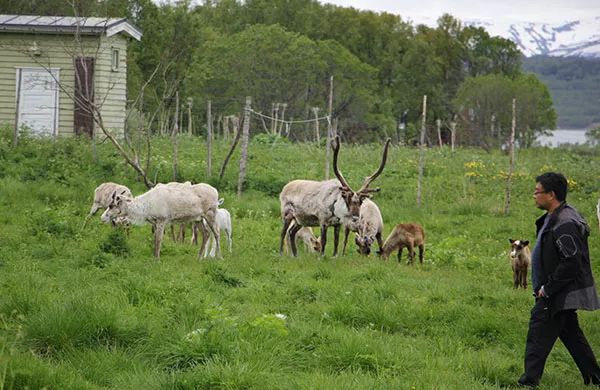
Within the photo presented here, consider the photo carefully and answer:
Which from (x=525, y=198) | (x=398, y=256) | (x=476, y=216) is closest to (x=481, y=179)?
(x=525, y=198)

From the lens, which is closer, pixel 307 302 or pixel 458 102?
pixel 307 302

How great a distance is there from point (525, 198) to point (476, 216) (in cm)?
301

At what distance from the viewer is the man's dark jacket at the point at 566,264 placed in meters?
8.12

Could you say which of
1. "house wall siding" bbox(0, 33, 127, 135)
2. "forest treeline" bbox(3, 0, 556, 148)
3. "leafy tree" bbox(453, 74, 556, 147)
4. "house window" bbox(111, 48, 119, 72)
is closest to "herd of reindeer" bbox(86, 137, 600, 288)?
"house wall siding" bbox(0, 33, 127, 135)

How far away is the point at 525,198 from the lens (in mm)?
23734

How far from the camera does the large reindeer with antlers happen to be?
15.1 meters

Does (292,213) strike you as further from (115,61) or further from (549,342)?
(115,61)

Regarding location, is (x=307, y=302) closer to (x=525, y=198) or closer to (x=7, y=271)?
(x=7, y=271)

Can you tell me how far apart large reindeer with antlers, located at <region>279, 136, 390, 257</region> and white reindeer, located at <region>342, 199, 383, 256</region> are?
0.28m

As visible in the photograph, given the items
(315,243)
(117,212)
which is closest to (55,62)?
(315,243)

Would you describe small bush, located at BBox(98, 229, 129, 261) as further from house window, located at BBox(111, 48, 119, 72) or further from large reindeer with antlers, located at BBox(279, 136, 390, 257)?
house window, located at BBox(111, 48, 119, 72)

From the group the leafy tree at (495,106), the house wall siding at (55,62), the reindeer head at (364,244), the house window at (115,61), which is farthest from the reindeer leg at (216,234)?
the leafy tree at (495,106)

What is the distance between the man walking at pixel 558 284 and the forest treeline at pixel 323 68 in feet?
84.2

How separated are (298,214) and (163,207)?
265 centimetres
